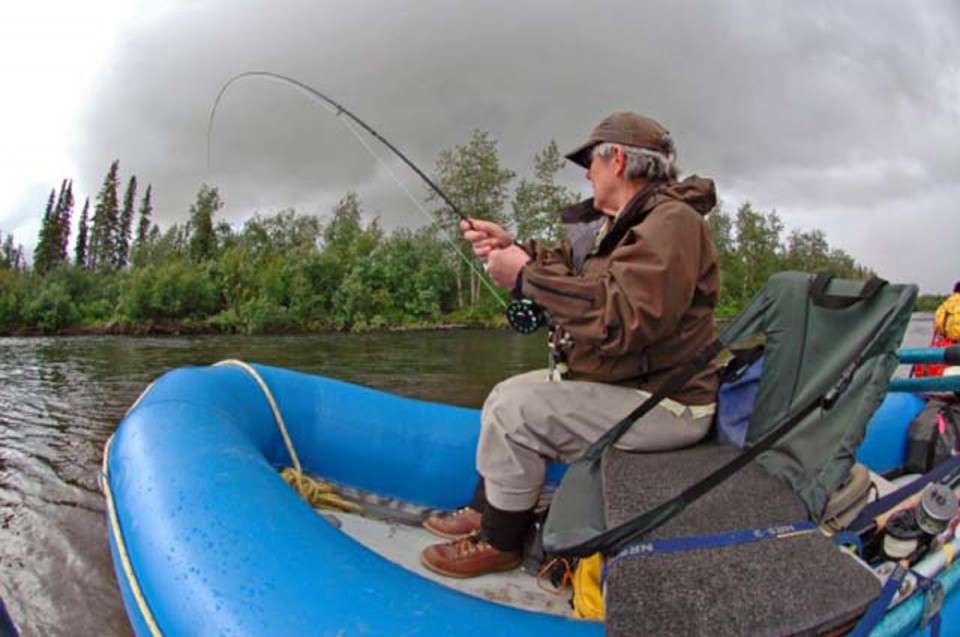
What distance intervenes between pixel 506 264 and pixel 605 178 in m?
0.51

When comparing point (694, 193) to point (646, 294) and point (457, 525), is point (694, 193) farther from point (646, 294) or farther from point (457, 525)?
point (457, 525)

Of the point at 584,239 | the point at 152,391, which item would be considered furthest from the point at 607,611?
the point at 152,391

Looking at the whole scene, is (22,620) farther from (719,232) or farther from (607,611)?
(719,232)

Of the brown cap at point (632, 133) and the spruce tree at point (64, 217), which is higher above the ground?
the spruce tree at point (64, 217)

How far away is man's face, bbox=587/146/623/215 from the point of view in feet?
6.98

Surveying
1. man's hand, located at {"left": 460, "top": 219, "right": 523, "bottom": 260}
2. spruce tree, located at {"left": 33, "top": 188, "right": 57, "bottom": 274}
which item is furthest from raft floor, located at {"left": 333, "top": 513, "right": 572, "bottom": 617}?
spruce tree, located at {"left": 33, "top": 188, "right": 57, "bottom": 274}

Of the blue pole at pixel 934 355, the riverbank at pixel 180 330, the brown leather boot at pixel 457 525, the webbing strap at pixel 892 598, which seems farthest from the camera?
the riverbank at pixel 180 330

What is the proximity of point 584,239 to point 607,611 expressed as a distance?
4.93 feet

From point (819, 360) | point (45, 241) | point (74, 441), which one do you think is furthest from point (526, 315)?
point (45, 241)

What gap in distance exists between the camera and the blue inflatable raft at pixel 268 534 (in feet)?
4.57

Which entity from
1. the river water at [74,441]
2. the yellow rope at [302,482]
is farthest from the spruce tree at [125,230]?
the yellow rope at [302,482]

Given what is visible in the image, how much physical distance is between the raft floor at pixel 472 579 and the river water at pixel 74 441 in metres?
1.16

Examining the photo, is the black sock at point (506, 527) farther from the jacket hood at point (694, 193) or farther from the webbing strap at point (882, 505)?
the jacket hood at point (694, 193)

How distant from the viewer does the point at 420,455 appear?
A: 3023 mm
